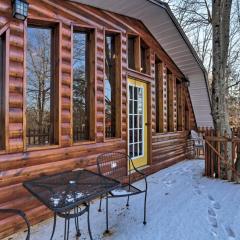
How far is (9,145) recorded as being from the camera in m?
3.10

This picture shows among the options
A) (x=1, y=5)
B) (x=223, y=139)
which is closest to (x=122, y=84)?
(x=223, y=139)

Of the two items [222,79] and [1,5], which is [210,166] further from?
[1,5]

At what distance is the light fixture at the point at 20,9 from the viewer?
309 cm

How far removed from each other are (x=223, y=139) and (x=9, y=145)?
160 inches

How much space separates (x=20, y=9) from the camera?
3121 millimetres

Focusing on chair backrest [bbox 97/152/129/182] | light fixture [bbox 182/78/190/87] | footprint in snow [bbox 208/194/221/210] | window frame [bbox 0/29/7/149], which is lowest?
footprint in snow [bbox 208/194/221/210]

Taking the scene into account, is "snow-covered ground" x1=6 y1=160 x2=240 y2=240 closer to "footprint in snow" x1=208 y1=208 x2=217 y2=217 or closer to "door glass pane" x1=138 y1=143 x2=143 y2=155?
"footprint in snow" x1=208 y1=208 x2=217 y2=217

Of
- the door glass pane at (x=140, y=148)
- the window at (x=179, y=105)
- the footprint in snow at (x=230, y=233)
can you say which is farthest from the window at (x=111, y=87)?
the window at (x=179, y=105)

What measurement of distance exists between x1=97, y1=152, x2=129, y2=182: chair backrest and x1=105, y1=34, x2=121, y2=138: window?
17.8 inches

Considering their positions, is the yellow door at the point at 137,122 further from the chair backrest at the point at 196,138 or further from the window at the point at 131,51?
the chair backrest at the point at 196,138

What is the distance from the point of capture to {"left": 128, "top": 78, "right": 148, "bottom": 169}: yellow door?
5.70 meters

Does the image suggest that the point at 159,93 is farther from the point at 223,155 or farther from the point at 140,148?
the point at 223,155

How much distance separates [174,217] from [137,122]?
277 centimetres

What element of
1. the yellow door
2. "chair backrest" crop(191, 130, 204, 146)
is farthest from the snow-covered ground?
"chair backrest" crop(191, 130, 204, 146)
